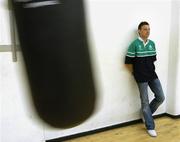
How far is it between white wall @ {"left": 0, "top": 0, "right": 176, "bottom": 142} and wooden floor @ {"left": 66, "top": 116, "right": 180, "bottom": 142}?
0.11 m

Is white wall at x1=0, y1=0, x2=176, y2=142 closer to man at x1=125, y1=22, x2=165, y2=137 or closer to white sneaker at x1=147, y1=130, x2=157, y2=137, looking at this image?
man at x1=125, y1=22, x2=165, y2=137

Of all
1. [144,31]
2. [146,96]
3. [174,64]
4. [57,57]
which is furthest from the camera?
[174,64]

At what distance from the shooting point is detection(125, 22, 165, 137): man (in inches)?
123

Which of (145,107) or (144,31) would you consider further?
(145,107)

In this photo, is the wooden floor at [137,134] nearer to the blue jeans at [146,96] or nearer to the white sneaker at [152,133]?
the white sneaker at [152,133]

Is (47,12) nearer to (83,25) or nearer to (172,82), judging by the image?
(83,25)

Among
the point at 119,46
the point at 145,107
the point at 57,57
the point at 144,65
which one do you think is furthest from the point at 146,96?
the point at 57,57

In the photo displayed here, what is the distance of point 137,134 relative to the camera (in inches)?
126

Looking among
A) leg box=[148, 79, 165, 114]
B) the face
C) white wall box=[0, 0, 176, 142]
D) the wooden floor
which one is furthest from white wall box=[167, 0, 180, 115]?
the face

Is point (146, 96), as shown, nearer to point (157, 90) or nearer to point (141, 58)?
point (157, 90)

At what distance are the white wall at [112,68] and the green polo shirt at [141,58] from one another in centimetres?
14

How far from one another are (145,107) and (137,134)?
33cm

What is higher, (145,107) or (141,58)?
(141,58)

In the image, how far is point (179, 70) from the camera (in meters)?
3.62
